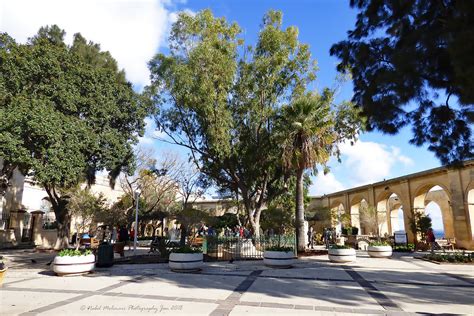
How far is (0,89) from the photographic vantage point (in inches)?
640

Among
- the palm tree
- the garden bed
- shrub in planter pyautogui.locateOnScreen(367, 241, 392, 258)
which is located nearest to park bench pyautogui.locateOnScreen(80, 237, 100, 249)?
the palm tree

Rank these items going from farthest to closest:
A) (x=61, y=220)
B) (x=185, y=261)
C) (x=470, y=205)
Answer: (x=470, y=205) → (x=61, y=220) → (x=185, y=261)

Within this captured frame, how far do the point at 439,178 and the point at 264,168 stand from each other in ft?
45.5

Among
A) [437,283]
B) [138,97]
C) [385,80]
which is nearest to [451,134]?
[385,80]

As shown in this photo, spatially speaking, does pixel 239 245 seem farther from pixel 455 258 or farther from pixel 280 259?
pixel 455 258

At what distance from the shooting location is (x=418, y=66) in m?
7.41

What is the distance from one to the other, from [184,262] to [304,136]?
8.16m

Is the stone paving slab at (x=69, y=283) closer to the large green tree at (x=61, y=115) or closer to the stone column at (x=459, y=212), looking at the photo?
the large green tree at (x=61, y=115)

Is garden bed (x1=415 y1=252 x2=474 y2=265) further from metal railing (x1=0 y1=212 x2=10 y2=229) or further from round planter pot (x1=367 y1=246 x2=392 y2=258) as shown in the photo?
metal railing (x1=0 y1=212 x2=10 y2=229)

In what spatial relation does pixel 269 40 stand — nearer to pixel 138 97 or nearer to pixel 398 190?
pixel 138 97

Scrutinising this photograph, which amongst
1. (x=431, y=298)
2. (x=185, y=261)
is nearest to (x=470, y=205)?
(x=431, y=298)

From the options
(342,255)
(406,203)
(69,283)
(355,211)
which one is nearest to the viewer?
(69,283)

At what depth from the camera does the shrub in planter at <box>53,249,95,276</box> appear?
11281mm

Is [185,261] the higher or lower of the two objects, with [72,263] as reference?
lower
